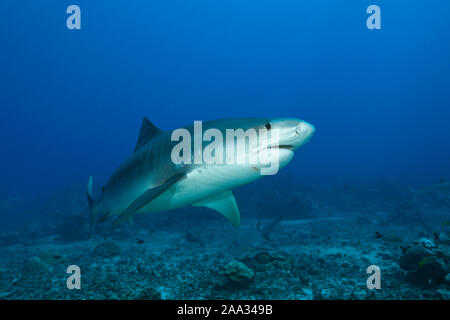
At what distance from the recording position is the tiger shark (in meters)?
2.27

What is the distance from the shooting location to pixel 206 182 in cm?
279

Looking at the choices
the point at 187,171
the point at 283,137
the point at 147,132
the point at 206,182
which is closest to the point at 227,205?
the point at 206,182

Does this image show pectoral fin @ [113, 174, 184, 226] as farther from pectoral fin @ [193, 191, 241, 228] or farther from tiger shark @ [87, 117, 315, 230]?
pectoral fin @ [193, 191, 241, 228]

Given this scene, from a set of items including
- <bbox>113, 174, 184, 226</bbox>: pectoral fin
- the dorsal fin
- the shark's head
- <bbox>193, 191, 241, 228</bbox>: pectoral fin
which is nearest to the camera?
the shark's head

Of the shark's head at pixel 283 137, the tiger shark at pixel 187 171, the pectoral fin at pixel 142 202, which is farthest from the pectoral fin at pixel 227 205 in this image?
the shark's head at pixel 283 137

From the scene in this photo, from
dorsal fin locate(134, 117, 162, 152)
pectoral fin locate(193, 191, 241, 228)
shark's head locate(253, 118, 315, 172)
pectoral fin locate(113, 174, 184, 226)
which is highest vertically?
dorsal fin locate(134, 117, 162, 152)

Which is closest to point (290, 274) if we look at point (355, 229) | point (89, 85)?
point (355, 229)

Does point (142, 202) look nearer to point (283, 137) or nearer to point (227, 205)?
point (283, 137)

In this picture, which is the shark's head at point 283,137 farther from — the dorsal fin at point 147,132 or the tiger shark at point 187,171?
the dorsal fin at point 147,132

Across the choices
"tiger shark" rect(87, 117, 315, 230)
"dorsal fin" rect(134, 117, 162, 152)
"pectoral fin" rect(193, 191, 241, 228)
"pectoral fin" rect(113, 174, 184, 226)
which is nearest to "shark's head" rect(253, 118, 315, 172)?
"tiger shark" rect(87, 117, 315, 230)

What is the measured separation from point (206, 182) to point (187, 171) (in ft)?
0.98

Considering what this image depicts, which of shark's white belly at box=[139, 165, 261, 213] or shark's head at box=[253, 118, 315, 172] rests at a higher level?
shark's head at box=[253, 118, 315, 172]

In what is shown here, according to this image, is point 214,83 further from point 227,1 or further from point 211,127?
point 211,127

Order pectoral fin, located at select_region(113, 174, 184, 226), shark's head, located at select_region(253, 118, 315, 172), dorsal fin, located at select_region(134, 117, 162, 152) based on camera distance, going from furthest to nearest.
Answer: dorsal fin, located at select_region(134, 117, 162, 152) → pectoral fin, located at select_region(113, 174, 184, 226) → shark's head, located at select_region(253, 118, 315, 172)
